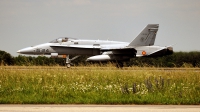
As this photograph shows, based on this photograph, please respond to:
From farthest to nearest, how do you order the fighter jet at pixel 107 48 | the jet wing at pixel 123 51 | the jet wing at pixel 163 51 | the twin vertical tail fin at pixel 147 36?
the twin vertical tail fin at pixel 147 36 < the fighter jet at pixel 107 48 < the jet wing at pixel 123 51 < the jet wing at pixel 163 51

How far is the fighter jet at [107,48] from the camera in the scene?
115 feet

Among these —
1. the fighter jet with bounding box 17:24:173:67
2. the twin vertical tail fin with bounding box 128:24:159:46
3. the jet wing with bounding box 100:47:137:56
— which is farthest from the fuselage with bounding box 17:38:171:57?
the twin vertical tail fin with bounding box 128:24:159:46

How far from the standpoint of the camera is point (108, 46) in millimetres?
36750

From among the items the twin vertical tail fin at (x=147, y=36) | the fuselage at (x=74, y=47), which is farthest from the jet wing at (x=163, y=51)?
the twin vertical tail fin at (x=147, y=36)

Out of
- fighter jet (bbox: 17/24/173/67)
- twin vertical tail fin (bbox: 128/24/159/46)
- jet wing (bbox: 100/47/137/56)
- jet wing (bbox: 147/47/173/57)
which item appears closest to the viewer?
jet wing (bbox: 147/47/173/57)

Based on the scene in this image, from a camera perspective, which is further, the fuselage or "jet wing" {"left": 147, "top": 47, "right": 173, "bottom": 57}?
the fuselage

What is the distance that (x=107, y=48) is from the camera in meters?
36.2

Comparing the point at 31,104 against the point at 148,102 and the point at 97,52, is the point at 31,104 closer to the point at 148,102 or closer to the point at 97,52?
the point at 148,102

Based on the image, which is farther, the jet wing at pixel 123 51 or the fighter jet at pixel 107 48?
the fighter jet at pixel 107 48

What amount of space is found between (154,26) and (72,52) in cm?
715

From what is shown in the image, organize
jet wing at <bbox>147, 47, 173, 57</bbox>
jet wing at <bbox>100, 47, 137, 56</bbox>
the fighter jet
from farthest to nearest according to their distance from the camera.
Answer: the fighter jet, jet wing at <bbox>100, 47, 137, 56</bbox>, jet wing at <bbox>147, 47, 173, 57</bbox>

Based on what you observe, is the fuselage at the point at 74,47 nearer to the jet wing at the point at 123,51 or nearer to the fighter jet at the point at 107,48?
the fighter jet at the point at 107,48

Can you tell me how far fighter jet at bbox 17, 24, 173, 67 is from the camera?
35.0m

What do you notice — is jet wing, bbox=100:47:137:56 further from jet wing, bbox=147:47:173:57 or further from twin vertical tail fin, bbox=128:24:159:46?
jet wing, bbox=147:47:173:57
